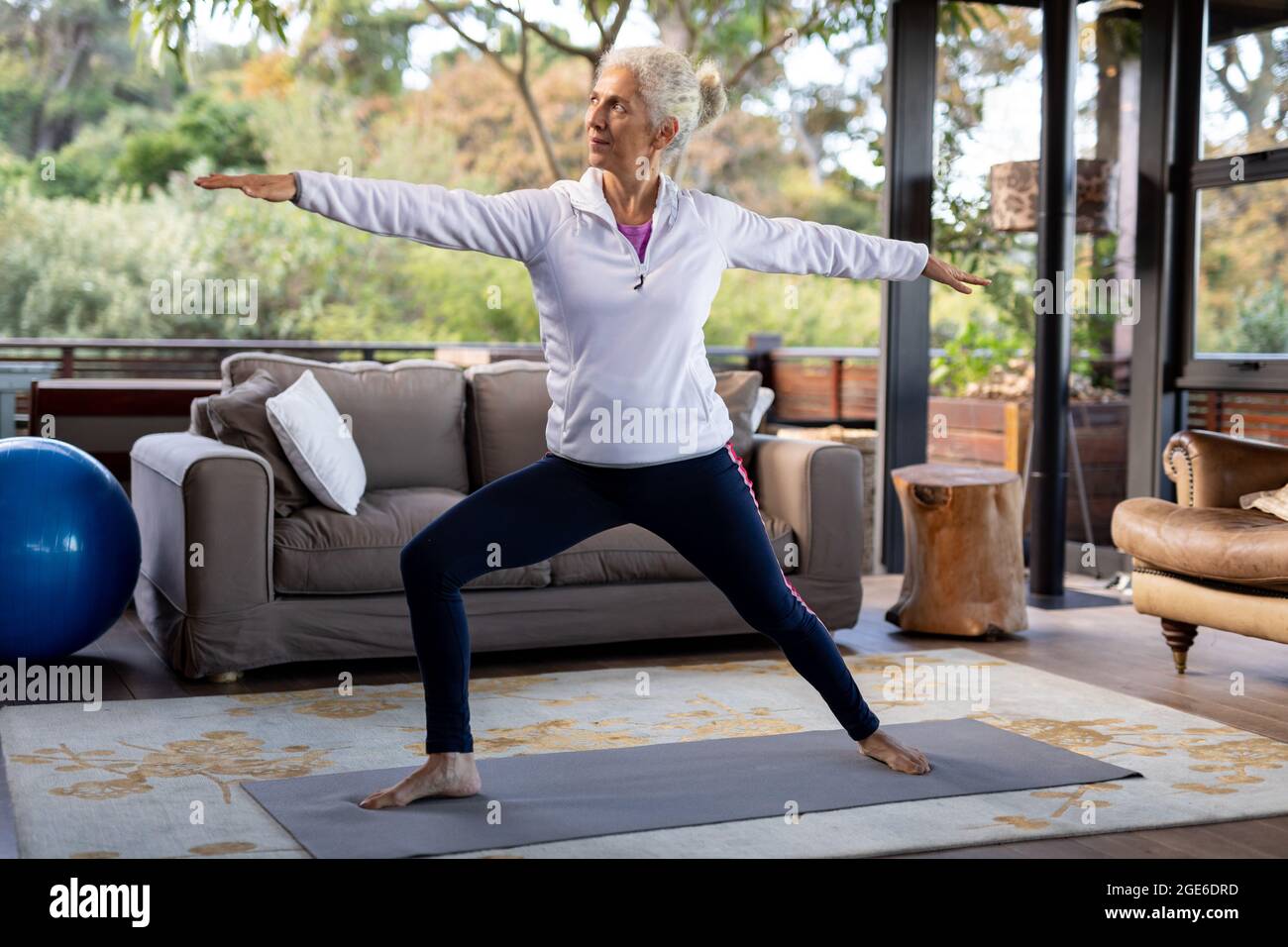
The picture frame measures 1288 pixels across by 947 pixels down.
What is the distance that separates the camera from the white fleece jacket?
2.62 metres

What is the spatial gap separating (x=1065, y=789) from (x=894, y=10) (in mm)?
4066

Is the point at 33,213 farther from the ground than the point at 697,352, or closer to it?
farther from the ground

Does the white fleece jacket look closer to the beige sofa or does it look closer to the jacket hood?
the jacket hood

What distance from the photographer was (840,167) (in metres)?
13.8

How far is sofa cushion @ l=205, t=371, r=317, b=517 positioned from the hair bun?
1.92 metres

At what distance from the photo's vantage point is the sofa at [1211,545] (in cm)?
398

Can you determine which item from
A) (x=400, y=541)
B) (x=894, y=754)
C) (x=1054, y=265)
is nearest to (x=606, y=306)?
(x=894, y=754)

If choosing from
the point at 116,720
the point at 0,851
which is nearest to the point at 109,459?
the point at 116,720

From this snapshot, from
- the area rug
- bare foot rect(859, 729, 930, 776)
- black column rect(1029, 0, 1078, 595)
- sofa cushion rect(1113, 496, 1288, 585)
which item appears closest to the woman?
the area rug

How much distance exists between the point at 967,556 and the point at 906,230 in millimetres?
1895

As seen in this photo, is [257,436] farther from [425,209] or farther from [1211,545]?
[1211,545]

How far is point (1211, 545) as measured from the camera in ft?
13.4
